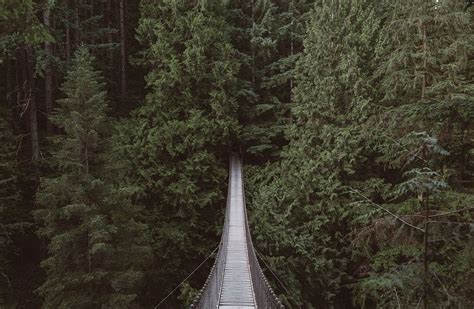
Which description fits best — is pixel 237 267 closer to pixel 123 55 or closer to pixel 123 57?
pixel 123 57

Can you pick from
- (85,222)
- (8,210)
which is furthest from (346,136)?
(8,210)

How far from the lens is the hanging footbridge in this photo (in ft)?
25.8

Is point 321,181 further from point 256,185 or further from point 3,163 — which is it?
point 3,163

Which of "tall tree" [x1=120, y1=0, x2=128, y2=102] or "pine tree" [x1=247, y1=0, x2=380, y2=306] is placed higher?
"tall tree" [x1=120, y1=0, x2=128, y2=102]

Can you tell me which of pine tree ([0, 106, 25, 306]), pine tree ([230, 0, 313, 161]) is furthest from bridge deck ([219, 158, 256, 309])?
pine tree ([0, 106, 25, 306])

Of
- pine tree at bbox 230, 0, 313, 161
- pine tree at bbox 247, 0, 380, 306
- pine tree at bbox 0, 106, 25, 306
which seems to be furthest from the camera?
pine tree at bbox 230, 0, 313, 161

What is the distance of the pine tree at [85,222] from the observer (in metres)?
10.4

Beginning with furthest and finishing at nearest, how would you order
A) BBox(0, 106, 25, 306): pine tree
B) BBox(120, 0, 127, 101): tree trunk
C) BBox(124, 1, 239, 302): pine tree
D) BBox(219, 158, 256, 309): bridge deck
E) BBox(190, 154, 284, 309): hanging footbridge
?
BBox(120, 0, 127, 101): tree trunk
BBox(124, 1, 239, 302): pine tree
BBox(0, 106, 25, 306): pine tree
BBox(219, 158, 256, 309): bridge deck
BBox(190, 154, 284, 309): hanging footbridge

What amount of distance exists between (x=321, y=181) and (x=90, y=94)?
8256 millimetres

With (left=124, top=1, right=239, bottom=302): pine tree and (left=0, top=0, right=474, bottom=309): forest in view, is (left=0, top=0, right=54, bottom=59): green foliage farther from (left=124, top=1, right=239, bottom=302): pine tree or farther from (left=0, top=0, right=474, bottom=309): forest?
(left=124, top=1, right=239, bottom=302): pine tree

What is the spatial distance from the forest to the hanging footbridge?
3.22 feet

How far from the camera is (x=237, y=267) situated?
35.6ft

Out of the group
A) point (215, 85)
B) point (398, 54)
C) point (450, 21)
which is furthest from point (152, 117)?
point (450, 21)

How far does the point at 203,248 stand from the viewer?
50.6 feet
